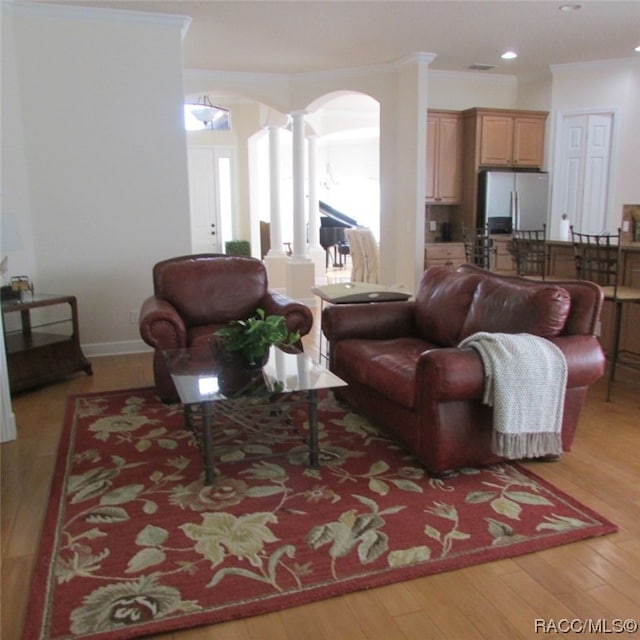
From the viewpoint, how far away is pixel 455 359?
8.78 ft

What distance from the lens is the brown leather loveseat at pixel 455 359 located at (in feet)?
8.94

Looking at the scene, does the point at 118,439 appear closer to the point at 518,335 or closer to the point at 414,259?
the point at 518,335

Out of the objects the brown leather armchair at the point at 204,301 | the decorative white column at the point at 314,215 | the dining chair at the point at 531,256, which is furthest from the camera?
the decorative white column at the point at 314,215

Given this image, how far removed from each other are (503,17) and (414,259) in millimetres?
2579

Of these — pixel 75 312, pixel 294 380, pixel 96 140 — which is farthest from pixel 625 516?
pixel 96 140

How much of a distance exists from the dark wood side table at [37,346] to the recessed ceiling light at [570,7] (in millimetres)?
4641

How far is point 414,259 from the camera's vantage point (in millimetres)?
6691

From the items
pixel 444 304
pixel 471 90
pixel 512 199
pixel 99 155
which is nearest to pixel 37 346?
pixel 99 155

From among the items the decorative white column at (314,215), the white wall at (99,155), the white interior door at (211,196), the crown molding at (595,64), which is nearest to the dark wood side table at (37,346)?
the white wall at (99,155)

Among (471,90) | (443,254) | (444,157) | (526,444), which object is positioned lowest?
(526,444)

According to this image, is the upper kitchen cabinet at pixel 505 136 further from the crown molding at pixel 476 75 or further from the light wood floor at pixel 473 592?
the light wood floor at pixel 473 592

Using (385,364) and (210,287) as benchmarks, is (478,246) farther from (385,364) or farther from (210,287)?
(385,364)
